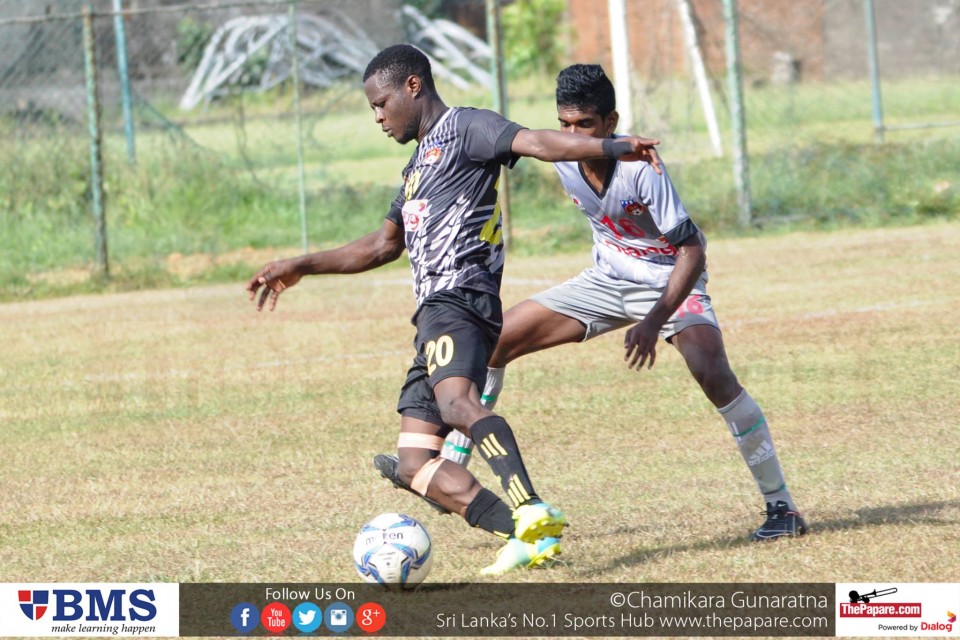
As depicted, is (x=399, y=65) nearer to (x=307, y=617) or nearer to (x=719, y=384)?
(x=719, y=384)

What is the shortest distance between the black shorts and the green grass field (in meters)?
0.64

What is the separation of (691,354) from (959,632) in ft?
5.44

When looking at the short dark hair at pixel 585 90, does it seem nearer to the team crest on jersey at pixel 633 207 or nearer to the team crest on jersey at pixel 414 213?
the team crest on jersey at pixel 633 207

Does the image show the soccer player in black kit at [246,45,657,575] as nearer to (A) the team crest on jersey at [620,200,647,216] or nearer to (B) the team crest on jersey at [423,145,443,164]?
(B) the team crest on jersey at [423,145,443,164]

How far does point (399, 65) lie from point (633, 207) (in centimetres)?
110

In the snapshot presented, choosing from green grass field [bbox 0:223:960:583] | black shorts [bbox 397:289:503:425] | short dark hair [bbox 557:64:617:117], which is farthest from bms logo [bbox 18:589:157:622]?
short dark hair [bbox 557:64:617:117]

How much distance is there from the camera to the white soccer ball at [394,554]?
501 centimetres

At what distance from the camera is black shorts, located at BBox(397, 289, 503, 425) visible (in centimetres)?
519

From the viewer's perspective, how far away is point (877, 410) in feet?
25.8

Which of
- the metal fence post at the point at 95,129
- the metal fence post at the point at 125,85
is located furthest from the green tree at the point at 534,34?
the metal fence post at the point at 95,129

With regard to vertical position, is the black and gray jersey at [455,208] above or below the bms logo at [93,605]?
above

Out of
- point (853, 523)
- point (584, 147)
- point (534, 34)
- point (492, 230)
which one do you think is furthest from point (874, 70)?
point (534, 34)

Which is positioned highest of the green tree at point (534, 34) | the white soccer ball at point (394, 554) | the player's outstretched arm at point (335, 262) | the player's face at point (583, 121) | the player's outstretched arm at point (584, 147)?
the green tree at point (534, 34)

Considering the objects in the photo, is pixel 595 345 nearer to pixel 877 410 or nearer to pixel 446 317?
pixel 877 410
